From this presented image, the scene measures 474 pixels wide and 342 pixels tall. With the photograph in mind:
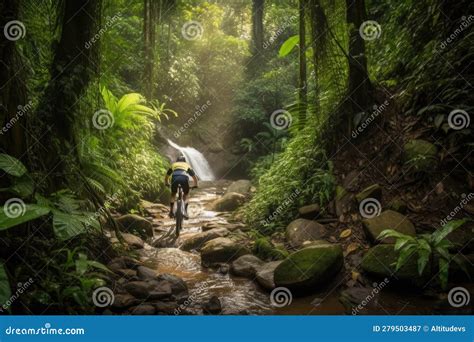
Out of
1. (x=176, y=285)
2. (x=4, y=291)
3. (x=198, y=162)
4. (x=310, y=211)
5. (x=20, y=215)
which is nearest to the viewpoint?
(x=4, y=291)

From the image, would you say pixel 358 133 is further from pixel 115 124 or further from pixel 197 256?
pixel 115 124

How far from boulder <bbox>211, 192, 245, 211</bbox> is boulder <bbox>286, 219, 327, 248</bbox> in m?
3.63

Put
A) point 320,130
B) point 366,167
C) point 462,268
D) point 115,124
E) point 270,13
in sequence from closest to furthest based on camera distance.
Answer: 1. point 462,268
2. point 366,167
3. point 320,130
4. point 115,124
5. point 270,13

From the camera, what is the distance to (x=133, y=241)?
572 centimetres

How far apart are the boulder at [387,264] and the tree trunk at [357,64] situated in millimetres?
2662

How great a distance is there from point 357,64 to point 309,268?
142 inches

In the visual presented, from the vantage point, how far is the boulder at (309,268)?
390cm

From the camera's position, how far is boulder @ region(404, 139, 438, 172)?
4.45 meters

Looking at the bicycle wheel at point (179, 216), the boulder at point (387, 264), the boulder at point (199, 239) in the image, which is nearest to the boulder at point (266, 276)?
the boulder at point (387, 264)

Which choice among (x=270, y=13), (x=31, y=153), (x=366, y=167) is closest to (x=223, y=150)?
(x=270, y=13)

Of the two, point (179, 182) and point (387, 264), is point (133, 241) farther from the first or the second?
point (387, 264)

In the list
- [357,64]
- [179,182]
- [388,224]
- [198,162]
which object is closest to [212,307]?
[388,224]

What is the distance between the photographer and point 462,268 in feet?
11.0

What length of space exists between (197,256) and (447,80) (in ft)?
14.9
